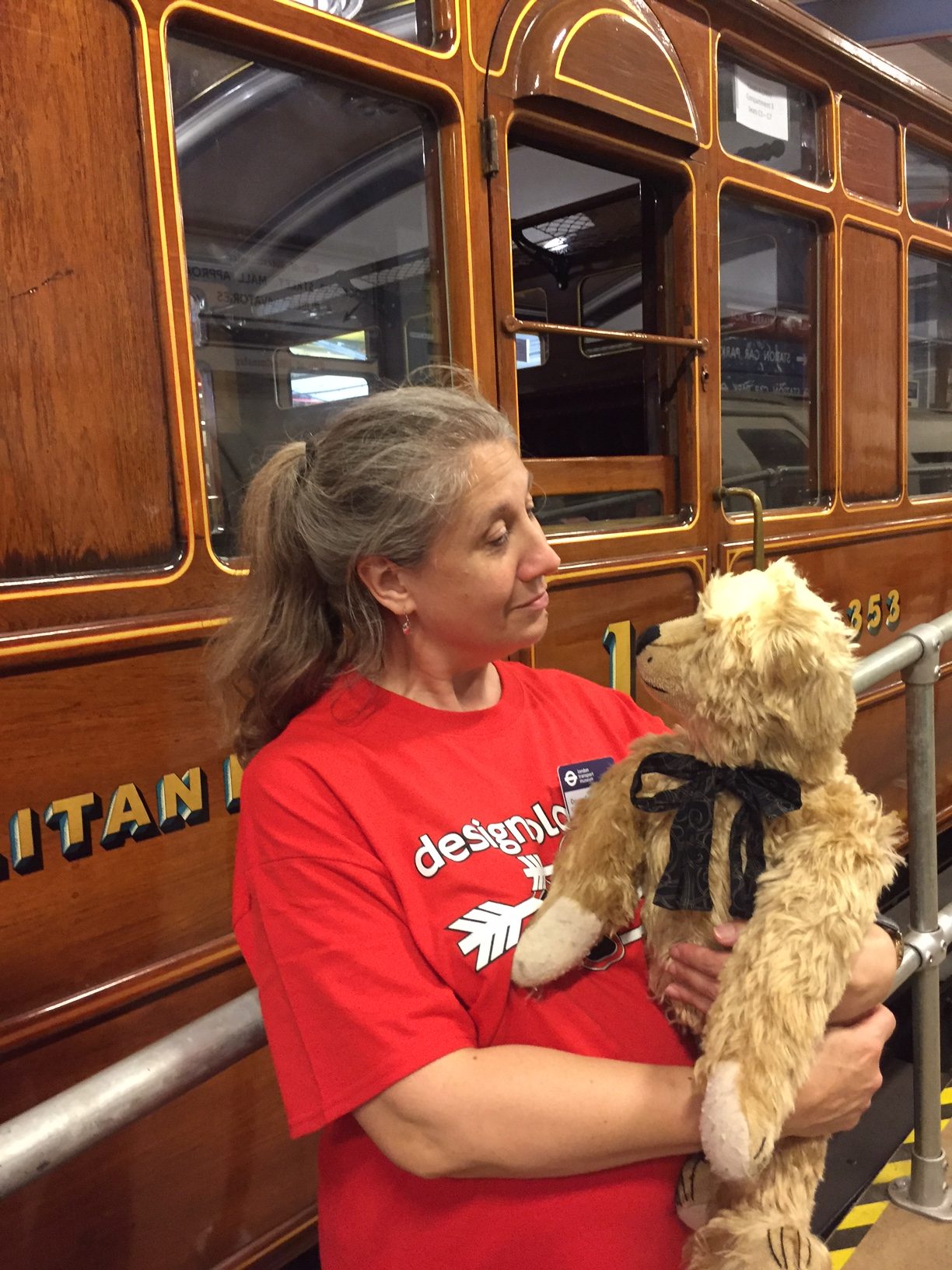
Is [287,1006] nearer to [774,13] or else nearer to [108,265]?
[108,265]

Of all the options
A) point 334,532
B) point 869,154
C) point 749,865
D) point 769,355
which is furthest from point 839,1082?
point 869,154

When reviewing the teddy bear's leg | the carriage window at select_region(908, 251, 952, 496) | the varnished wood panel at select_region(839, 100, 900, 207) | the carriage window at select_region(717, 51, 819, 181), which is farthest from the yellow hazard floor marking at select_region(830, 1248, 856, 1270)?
the varnished wood panel at select_region(839, 100, 900, 207)

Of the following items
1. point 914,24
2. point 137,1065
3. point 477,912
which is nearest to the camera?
point 137,1065

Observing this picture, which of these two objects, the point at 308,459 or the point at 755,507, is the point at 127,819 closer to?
the point at 308,459

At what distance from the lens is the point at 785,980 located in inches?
32.4

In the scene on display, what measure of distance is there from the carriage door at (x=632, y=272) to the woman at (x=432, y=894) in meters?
0.93

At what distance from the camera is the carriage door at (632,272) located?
74.7 inches

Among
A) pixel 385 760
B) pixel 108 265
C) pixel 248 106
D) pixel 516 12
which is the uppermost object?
pixel 516 12

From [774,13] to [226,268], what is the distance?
5.79 feet

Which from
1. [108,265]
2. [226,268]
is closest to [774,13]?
[226,268]

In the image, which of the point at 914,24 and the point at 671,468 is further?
the point at 914,24

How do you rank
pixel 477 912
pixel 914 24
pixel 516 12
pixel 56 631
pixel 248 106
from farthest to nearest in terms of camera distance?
pixel 914 24, pixel 516 12, pixel 248 106, pixel 56 631, pixel 477 912

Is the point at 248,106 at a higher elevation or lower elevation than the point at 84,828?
higher

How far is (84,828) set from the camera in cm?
135
